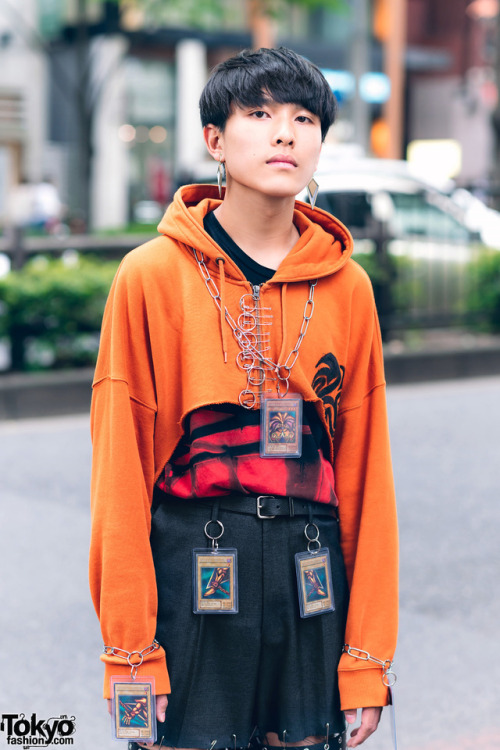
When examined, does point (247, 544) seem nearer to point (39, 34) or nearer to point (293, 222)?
point (293, 222)

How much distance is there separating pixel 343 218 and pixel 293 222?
8.75 meters

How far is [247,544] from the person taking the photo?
2.05 m

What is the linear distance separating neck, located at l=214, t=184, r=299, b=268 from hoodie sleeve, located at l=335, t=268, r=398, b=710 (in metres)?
0.18

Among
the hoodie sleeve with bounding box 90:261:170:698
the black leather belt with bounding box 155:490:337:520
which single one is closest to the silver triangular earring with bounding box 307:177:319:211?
the hoodie sleeve with bounding box 90:261:170:698

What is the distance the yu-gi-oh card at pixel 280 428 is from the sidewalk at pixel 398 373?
24.0 feet

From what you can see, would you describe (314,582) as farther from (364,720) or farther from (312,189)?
(312,189)

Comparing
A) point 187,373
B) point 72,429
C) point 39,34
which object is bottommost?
point 72,429

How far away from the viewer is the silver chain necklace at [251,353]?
6.80 feet

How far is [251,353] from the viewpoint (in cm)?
207

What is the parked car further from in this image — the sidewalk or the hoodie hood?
the hoodie hood

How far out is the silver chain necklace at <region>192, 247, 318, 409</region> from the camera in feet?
6.80

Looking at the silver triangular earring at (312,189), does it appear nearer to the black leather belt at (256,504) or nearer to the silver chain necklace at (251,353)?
the silver chain necklace at (251,353)

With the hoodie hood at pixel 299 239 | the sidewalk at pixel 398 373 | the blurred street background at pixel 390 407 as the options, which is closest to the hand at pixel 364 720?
Result: the hoodie hood at pixel 299 239

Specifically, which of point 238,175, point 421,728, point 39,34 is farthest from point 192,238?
point 39,34
